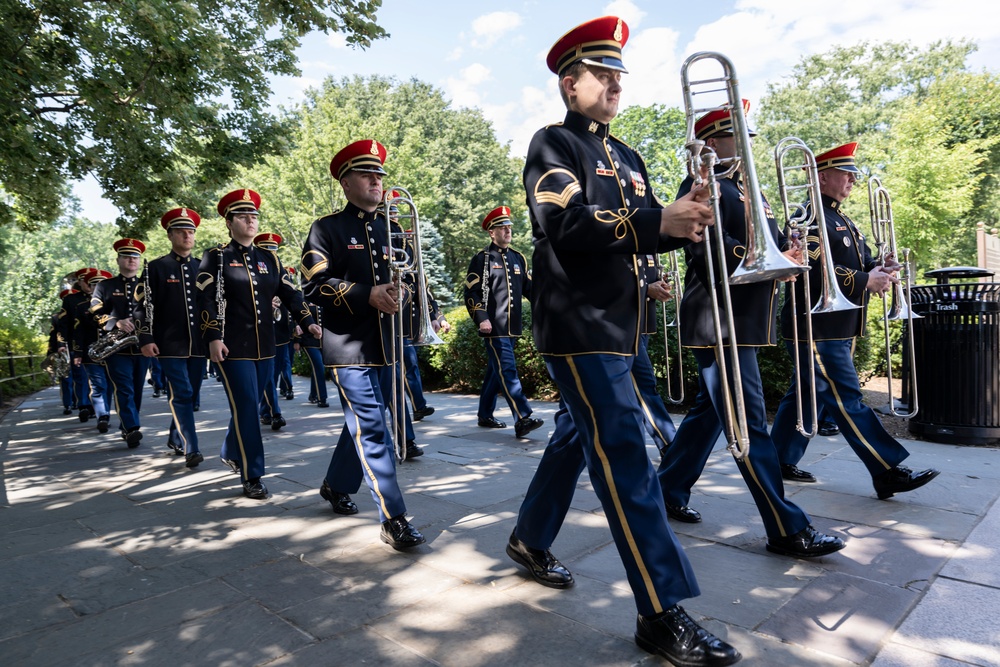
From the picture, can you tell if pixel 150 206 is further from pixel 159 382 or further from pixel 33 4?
pixel 159 382

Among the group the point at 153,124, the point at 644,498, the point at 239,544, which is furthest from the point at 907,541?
the point at 153,124

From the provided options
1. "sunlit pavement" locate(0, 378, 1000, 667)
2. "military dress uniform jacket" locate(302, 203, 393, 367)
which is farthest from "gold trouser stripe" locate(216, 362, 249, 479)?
"military dress uniform jacket" locate(302, 203, 393, 367)

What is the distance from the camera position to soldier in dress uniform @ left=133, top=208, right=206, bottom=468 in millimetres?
7043

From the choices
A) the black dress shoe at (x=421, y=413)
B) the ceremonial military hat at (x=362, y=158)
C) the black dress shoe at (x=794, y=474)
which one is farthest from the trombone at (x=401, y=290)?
the black dress shoe at (x=421, y=413)

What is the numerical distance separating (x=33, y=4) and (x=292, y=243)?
2554 centimetres

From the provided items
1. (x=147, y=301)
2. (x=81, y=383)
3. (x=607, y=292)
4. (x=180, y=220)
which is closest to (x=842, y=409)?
(x=607, y=292)

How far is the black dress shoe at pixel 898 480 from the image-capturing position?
174 inches

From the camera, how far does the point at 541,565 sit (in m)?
3.38

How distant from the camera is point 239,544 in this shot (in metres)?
4.26

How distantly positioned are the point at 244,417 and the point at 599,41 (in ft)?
12.7

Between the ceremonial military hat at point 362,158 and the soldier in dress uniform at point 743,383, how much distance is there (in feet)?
5.91

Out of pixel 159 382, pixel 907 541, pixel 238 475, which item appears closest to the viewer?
pixel 907 541

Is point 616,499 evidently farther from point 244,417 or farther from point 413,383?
point 413,383

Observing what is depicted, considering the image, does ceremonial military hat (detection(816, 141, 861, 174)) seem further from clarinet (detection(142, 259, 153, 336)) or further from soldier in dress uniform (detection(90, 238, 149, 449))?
soldier in dress uniform (detection(90, 238, 149, 449))
